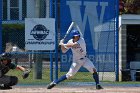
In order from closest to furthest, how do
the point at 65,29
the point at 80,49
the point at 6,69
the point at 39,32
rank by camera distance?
the point at 6,69 → the point at 80,49 → the point at 39,32 → the point at 65,29

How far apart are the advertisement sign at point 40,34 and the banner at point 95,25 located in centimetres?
78

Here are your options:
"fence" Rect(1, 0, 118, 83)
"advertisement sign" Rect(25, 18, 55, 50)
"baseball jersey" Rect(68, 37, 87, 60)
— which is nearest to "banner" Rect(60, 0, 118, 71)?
"fence" Rect(1, 0, 118, 83)

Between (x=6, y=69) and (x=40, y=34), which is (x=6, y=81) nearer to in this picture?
(x=6, y=69)

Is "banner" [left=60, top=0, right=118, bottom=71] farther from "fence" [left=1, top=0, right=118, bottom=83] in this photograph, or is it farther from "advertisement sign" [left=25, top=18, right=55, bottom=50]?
"advertisement sign" [left=25, top=18, right=55, bottom=50]

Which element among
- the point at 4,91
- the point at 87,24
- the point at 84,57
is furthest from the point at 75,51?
the point at 87,24

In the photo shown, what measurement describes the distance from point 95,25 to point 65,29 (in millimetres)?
1123

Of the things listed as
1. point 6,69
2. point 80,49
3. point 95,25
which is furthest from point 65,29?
point 6,69

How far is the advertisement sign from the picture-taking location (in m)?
17.6

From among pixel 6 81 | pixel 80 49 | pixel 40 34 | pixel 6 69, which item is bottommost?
pixel 6 81

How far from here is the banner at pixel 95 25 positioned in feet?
59.8

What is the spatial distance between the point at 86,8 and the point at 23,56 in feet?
10.1

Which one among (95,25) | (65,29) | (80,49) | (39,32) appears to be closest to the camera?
(80,49)

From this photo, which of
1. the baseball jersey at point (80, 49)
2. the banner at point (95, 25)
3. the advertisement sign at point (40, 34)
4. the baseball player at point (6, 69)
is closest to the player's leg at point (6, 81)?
the baseball player at point (6, 69)

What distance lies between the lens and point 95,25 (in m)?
18.3
